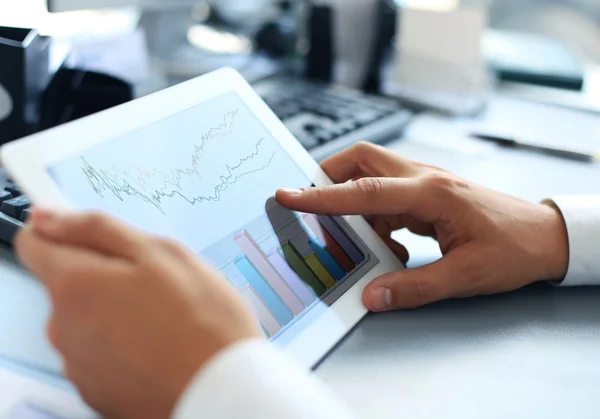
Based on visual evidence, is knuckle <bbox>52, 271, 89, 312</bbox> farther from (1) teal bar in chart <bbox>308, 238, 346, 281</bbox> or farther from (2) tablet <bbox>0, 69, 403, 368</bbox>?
(1) teal bar in chart <bbox>308, 238, 346, 281</bbox>

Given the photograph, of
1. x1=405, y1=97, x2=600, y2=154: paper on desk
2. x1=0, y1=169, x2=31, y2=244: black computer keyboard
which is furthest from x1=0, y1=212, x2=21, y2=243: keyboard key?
x1=405, y1=97, x2=600, y2=154: paper on desk

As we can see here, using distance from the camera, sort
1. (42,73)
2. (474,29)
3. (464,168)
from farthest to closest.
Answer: (474,29), (464,168), (42,73)

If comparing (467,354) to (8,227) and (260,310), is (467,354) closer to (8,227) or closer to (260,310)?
(260,310)

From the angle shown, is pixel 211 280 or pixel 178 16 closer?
pixel 211 280

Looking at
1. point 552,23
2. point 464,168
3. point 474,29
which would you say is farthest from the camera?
point 552,23

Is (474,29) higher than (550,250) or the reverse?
higher

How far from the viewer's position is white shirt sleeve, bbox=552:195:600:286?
513mm

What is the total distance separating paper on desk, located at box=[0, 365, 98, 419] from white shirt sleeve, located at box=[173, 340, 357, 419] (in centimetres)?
9

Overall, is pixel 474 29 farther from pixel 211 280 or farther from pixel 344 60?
pixel 211 280

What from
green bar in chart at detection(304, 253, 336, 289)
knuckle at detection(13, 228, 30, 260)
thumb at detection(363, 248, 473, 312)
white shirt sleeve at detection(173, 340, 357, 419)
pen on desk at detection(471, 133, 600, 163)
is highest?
knuckle at detection(13, 228, 30, 260)

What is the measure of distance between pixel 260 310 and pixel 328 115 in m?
0.42

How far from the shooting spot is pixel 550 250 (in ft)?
1.67

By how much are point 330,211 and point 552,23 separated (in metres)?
1.18

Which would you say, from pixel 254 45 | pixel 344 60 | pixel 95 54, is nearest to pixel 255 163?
pixel 95 54
